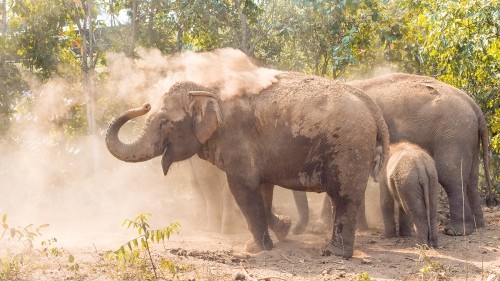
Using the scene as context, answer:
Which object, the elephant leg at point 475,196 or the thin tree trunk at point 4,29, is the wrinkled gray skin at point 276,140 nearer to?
the elephant leg at point 475,196

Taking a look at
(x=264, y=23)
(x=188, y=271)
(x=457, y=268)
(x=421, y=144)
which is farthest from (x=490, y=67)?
(x=188, y=271)

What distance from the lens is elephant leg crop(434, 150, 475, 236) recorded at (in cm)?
922

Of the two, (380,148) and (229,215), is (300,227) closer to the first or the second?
(229,215)

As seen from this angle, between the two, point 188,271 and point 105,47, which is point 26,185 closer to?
point 105,47

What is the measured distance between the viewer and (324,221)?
9797mm

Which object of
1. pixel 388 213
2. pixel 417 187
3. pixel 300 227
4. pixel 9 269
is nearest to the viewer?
pixel 9 269

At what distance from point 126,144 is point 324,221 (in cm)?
334

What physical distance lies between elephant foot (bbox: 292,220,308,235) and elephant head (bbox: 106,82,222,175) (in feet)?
7.79

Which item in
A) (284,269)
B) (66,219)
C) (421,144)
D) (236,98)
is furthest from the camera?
(66,219)

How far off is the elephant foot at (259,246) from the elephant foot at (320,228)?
203 cm

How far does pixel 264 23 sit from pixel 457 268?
294 inches

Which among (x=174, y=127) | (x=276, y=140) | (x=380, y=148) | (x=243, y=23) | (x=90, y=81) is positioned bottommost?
(x=380, y=148)

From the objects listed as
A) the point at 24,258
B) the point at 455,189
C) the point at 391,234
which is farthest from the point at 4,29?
the point at 455,189

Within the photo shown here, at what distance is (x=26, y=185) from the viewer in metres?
13.0
